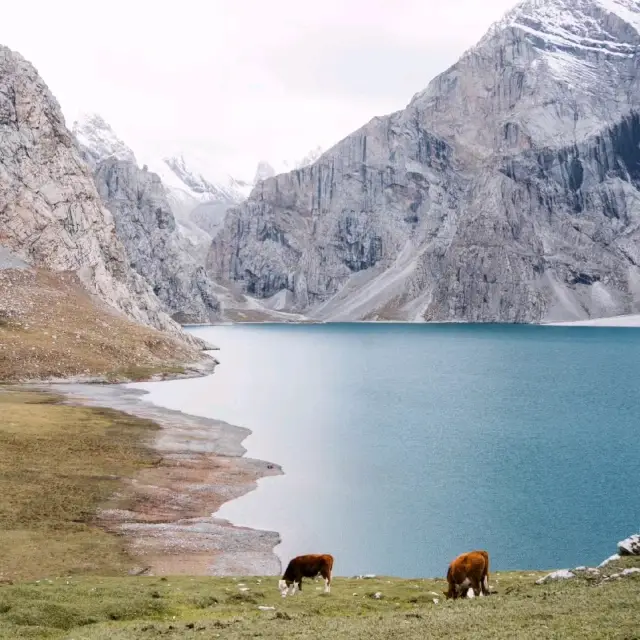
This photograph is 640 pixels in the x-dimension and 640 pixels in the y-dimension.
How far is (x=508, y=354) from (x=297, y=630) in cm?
16495

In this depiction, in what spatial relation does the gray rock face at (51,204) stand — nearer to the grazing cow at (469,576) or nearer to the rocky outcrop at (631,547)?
the grazing cow at (469,576)

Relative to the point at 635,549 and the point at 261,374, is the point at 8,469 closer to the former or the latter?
the point at 635,549

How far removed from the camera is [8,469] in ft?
172

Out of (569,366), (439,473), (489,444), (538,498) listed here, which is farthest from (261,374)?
(538,498)

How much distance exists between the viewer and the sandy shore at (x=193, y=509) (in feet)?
125

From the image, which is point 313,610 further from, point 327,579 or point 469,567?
point 469,567

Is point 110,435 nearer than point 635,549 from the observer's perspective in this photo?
No

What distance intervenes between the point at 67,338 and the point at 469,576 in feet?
370

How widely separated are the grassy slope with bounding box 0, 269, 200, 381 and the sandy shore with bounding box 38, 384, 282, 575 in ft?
147

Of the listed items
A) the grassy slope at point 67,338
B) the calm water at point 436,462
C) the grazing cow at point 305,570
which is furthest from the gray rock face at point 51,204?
the grazing cow at point 305,570

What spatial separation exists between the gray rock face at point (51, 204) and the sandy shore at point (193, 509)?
91.3m

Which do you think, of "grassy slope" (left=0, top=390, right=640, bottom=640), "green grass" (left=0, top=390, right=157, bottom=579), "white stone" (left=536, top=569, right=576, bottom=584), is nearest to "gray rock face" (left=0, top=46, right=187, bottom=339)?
"green grass" (left=0, top=390, right=157, bottom=579)

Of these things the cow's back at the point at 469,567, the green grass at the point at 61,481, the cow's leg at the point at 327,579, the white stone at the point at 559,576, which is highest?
the cow's back at the point at 469,567

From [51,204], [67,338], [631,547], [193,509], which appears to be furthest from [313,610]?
[51,204]
